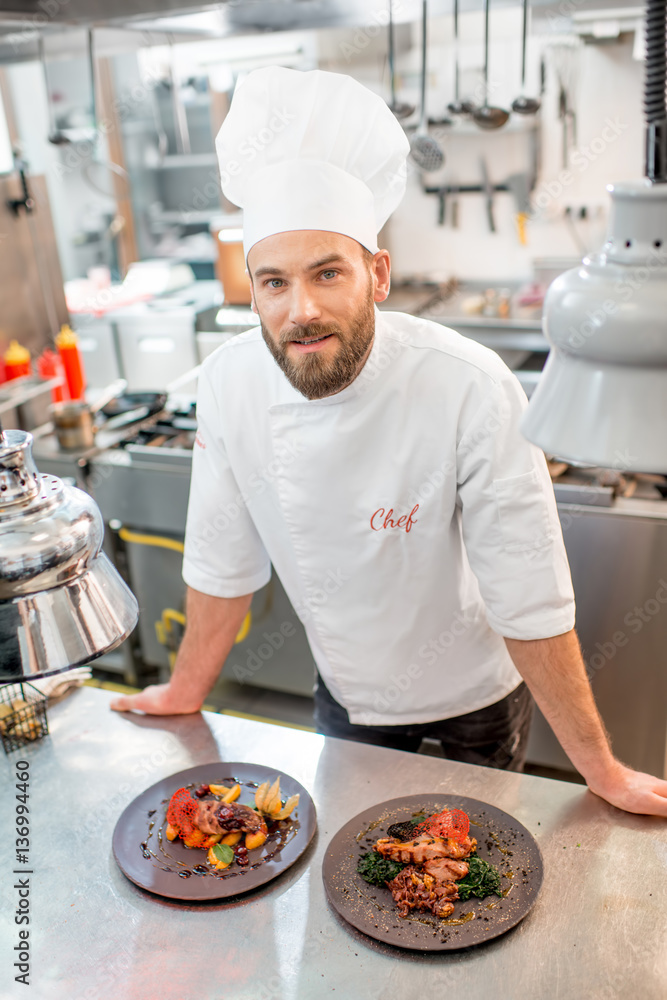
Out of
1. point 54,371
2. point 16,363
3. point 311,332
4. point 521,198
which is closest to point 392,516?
point 311,332

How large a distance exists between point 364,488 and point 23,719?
741 mm

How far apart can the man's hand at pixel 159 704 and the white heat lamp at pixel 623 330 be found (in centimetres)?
110

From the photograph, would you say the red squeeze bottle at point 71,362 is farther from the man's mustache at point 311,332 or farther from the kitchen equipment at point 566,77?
the kitchen equipment at point 566,77

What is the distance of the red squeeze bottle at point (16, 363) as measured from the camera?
11.4 ft

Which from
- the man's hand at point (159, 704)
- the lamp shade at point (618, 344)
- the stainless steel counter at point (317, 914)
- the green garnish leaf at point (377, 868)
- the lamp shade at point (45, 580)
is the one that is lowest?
the man's hand at point (159, 704)

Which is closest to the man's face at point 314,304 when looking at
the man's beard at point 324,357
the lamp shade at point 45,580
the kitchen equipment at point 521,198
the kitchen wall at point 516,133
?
the man's beard at point 324,357

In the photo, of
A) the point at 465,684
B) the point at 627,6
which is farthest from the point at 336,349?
the point at 627,6

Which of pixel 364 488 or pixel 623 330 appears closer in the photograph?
pixel 623 330

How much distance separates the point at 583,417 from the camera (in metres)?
0.76

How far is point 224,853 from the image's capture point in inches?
50.8

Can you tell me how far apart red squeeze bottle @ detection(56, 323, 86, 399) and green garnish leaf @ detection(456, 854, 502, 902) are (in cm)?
255

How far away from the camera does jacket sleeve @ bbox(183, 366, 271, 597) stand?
5.58ft

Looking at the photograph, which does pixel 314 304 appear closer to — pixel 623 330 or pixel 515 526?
pixel 515 526

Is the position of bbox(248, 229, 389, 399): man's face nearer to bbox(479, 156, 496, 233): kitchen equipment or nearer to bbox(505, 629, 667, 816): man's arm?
bbox(505, 629, 667, 816): man's arm
